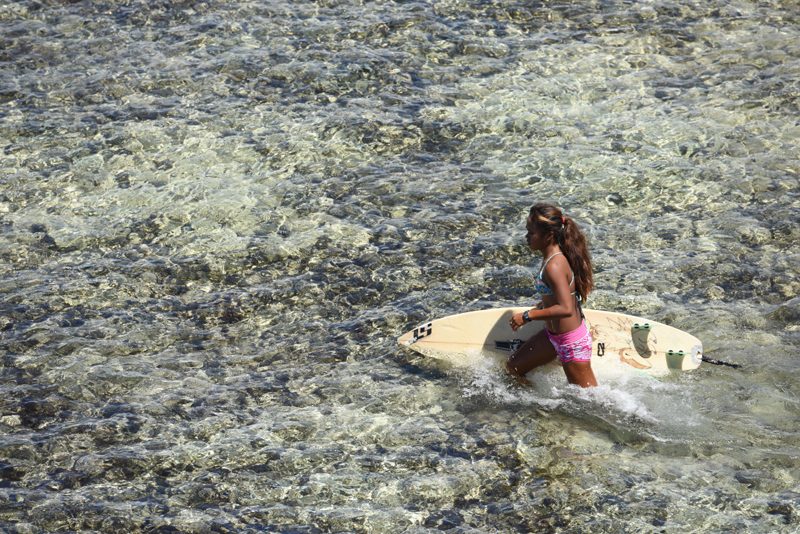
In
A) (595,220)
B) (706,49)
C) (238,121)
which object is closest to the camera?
(595,220)

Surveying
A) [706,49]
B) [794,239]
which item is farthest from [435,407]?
[706,49]

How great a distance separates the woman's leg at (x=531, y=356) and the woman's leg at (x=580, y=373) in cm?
19

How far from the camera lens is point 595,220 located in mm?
9156

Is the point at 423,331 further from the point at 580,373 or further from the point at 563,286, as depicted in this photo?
the point at 563,286

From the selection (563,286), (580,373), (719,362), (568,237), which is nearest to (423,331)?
(580,373)

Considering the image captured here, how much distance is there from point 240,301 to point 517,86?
22.4 feet

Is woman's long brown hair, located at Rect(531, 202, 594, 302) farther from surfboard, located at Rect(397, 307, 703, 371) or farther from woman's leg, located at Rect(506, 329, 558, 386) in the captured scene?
surfboard, located at Rect(397, 307, 703, 371)

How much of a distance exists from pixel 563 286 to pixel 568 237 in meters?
0.43

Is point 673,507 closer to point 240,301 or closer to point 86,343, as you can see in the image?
point 240,301

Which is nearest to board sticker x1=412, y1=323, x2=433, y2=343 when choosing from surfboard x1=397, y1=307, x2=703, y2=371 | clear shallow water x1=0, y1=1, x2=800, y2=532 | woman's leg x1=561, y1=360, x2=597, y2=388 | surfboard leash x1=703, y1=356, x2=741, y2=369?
surfboard x1=397, y1=307, x2=703, y2=371

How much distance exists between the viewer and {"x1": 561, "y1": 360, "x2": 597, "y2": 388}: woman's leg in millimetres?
6113

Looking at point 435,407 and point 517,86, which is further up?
point 517,86

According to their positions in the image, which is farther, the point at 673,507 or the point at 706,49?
the point at 706,49

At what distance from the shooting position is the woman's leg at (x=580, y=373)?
6113 mm
